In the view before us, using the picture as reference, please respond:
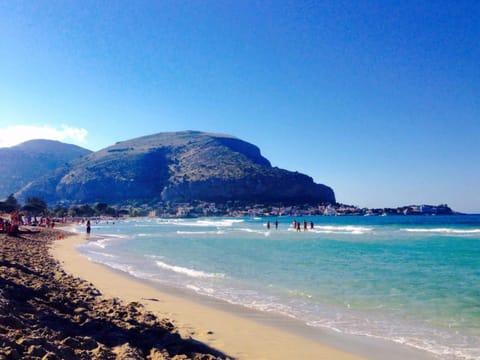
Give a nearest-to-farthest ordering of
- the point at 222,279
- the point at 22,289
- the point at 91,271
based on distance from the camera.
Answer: the point at 22,289 → the point at 222,279 → the point at 91,271

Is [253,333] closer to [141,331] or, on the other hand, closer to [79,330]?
[141,331]

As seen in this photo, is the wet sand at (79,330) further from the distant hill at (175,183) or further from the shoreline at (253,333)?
the distant hill at (175,183)

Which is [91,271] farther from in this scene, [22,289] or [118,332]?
[118,332]

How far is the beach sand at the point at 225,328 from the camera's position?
20.6ft

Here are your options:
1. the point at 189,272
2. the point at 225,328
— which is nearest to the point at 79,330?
the point at 225,328

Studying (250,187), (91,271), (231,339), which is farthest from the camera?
(250,187)

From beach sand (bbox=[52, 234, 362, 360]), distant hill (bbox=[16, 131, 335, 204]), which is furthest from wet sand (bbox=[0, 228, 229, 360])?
distant hill (bbox=[16, 131, 335, 204])

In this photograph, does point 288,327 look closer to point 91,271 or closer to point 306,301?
point 306,301

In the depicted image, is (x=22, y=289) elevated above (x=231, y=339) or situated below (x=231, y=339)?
above

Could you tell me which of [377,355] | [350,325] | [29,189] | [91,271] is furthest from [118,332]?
[29,189]

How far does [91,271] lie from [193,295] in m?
5.85

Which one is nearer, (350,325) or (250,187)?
(350,325)

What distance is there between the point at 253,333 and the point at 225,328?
22.7 inches

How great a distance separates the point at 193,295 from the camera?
1109cm
